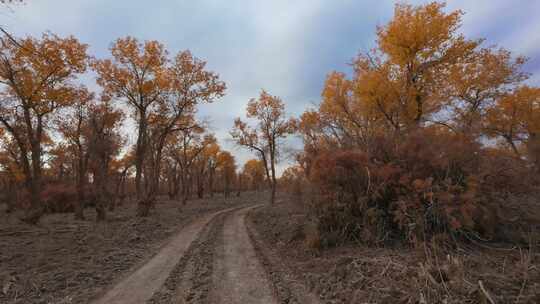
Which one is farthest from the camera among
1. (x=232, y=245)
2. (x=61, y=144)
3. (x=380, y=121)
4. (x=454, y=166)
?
(x=61, y=144)

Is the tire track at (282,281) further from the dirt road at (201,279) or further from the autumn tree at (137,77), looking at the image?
the autumn tree at (137,77)

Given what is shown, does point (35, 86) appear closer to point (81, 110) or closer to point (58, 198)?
point (81, 110)

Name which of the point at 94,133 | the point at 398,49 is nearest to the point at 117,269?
the point at 94,133

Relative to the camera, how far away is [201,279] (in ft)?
17.9

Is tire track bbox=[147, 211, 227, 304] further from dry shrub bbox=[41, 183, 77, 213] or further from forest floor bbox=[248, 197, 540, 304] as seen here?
dry shrub bbox=[41, 183, 77, 213]

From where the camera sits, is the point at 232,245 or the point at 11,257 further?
the point at 232,245

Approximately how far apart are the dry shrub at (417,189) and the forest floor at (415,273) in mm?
614

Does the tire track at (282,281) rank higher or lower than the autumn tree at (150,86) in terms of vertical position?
lower

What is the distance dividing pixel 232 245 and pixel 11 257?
672 cm

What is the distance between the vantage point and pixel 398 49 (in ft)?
46.4

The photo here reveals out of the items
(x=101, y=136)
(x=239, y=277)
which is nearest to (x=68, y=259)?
(x=239, y=277)

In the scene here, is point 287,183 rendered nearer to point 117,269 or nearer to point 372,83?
point 117,269

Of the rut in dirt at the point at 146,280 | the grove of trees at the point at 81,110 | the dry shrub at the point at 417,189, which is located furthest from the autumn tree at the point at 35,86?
the dry shrub at the point at 417,189

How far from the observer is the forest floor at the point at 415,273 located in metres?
3.60
